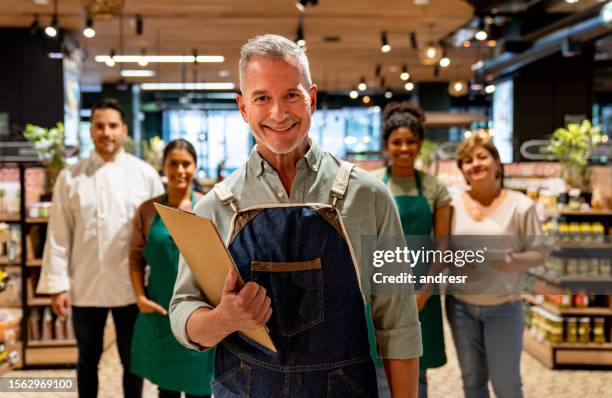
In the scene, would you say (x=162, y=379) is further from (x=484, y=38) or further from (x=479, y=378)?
(x=484, y=38)

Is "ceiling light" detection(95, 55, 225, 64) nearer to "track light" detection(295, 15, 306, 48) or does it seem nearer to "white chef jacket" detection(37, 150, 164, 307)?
"track light" detection(295, 15, 306, 48)

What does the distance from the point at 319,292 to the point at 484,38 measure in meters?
8.76

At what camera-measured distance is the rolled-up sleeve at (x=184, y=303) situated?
1426mm

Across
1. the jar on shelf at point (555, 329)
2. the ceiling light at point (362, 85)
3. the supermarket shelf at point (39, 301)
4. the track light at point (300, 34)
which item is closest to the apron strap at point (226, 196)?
the supermarket shelf at point (39, 301)

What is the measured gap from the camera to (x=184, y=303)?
145 cm

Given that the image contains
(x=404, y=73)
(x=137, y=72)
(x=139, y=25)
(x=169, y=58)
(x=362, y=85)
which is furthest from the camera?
(x=362, y=85)

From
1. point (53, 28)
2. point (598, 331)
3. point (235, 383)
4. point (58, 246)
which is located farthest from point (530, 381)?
point (53, 28)

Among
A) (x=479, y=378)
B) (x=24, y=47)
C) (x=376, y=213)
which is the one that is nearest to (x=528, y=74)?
(x=24, y=47)

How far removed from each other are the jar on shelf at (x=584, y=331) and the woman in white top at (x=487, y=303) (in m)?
2.79

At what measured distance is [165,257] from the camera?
2943mm

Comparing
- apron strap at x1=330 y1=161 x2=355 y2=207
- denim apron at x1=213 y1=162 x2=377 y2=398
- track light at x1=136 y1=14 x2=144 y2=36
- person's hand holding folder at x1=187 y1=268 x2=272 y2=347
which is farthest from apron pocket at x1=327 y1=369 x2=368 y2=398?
track light at x1=136 y1=14 x2=144 y2=36

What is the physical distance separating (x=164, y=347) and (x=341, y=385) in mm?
1632

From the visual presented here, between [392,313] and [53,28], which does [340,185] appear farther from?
[53,28]

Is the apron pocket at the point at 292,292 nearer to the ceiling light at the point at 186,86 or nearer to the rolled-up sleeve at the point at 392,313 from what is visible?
the rolled-up sleeve at the point at 392,313
